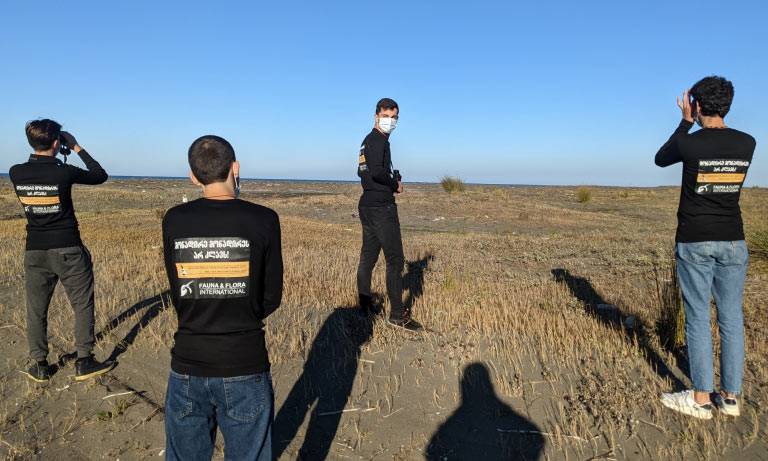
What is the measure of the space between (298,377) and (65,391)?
187 cm

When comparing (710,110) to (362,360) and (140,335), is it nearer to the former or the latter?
(362,360)

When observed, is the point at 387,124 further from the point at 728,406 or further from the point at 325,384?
the point at 728,406

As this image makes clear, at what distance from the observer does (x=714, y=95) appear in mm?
3160

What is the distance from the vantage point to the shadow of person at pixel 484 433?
3.05 m

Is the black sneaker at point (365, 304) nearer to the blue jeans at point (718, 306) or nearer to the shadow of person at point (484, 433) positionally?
the shadow of person at point (484, 433)

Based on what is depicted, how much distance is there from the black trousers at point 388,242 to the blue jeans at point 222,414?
295 centimetres

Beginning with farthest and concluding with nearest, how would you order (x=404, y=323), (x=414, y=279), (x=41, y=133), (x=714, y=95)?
(x=414, y=279)
(x=404, y=323)
(x=41, y=133)
(x=714, y=95)

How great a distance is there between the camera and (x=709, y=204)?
3.23m

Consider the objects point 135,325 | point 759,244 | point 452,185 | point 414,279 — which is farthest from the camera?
point 452,185

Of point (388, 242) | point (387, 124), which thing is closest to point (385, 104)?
point (387, 124)

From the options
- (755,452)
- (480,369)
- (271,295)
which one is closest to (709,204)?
(755,452)

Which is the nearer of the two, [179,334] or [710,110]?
[179,334]

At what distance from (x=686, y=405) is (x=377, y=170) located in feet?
10.7

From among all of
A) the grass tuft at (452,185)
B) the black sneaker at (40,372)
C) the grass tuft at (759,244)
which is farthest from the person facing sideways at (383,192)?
the grass tuft at (452,185)
